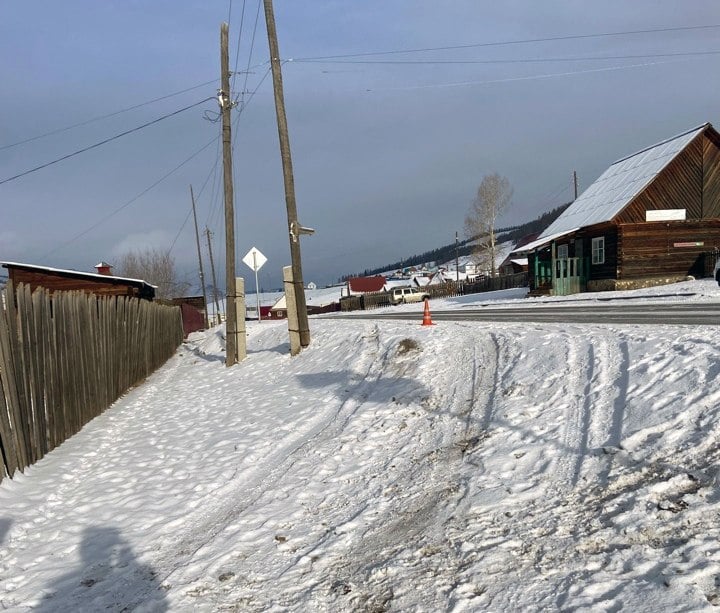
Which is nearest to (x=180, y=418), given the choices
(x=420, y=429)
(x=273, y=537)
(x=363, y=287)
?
(x=420, y=429)

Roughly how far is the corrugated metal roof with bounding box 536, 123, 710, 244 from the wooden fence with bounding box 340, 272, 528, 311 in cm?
1074

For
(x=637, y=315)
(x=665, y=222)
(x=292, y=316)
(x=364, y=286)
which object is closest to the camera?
(x=637, y=315)

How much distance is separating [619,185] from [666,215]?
3.57 metres

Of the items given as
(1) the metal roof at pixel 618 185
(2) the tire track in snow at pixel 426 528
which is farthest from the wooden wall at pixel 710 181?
(2) the tire track in snow at pixel 426 528

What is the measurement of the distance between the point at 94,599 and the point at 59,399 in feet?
13.8

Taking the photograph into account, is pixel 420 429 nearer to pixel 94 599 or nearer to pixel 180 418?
pixel 94 599

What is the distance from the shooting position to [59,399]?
22.9ft

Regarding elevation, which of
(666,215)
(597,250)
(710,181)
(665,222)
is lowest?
(597,250)

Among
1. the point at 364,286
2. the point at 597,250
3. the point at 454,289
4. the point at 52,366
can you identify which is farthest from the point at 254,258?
the point at 364,286

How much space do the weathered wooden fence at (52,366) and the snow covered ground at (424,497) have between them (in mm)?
389

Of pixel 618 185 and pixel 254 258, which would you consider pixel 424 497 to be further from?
pixel 618 185

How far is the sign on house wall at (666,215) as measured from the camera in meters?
24.5

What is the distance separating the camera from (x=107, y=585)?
11.8 ft

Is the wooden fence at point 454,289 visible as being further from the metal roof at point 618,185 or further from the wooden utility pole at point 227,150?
the wooden utility pole at point 227,150
